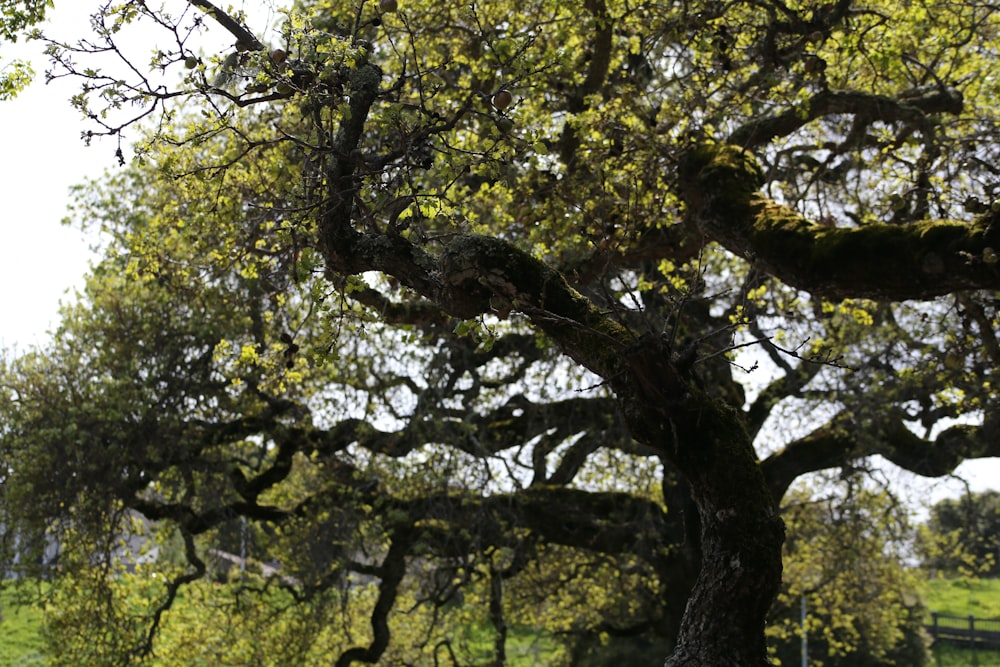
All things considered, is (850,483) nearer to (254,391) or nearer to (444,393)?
(444,393)

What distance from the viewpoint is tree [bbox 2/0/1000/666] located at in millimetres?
4465

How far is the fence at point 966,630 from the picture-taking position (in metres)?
30.0

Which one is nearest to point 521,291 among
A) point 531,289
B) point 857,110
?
point 531,289

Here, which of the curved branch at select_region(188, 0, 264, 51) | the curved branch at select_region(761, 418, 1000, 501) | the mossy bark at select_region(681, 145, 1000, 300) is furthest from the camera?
the curved branch at select_region(761, 418, 1000, 501)

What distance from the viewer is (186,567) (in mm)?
13289

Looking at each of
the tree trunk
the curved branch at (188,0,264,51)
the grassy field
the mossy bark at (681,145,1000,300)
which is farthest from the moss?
the grassy field

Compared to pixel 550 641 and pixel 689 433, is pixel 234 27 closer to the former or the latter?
pixel 689 433

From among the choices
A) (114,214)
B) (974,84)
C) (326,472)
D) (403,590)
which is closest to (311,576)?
(326,472)

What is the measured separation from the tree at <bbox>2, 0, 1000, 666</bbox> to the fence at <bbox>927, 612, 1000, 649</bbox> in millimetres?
20711

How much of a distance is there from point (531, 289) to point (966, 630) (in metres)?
32.1

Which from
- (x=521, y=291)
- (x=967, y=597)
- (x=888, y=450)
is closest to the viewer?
(x=521, y=291)

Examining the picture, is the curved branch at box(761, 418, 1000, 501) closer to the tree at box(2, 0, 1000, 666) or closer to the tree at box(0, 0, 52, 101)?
the tree at box(2, 0, 1000, 666)

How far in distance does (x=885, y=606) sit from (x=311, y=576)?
1326 cm

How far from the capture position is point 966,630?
101ft
